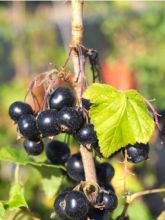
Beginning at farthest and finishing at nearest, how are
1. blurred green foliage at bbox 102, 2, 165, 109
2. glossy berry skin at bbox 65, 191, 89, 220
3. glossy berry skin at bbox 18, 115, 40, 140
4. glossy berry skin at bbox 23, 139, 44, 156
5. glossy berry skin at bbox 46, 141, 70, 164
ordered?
1. blurred green foliage at bbox 102, 2, 165, 109
2. glossy berry skin at bbox 46, 141, 70, 164
3. glossy berry skin at bbox 23, 139, 44, 156
4. glossy berry skin at bbox 18, 115, 40, 140
5. glossy berry skin at bbox 65, 191, 89, 220

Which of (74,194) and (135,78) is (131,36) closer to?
(135,78)

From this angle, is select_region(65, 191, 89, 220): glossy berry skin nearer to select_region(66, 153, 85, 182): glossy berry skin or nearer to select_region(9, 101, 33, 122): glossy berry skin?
select_region(66, 153, 85, 182): glossy berry skin

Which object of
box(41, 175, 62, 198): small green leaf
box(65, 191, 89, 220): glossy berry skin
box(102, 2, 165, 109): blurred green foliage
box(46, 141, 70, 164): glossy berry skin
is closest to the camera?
box(65, 191, 89, 220): glossy berry skin

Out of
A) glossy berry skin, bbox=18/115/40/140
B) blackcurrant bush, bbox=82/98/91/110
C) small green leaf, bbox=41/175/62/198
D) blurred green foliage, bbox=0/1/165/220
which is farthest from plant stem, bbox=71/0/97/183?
blurred green foliage, bbox=0/1/165/220

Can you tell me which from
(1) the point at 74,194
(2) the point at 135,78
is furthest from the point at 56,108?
(2) the point at 135,78

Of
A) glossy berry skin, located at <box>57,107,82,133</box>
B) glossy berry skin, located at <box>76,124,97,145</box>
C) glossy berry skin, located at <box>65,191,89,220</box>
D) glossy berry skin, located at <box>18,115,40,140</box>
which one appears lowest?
glossy berry skin, located at <box>65,191,89,220</box>

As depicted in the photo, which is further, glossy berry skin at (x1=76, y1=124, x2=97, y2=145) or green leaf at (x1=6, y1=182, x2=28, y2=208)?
green leaf at (x1=6, y1=182, x2=28, y2=208)

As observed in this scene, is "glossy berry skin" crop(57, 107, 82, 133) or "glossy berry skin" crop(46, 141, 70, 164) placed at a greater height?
"glossy berry skin" crop(57, 107, 82, 133)
